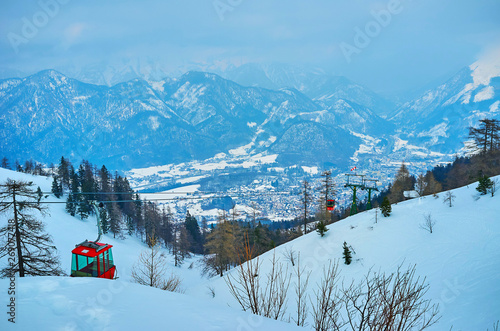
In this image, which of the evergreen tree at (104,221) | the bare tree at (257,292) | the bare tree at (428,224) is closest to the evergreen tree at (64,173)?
the evergreen tree at (104,221)

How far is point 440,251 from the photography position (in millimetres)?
13375

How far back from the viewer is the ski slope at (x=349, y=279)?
13.8 ft

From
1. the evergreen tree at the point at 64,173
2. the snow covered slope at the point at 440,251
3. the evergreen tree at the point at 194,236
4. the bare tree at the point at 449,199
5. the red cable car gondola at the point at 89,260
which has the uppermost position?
the evergreen tree at the point at 64,173

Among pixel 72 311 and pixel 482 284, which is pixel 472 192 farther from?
pixel 72 311

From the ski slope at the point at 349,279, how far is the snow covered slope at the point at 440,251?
0.12 ft

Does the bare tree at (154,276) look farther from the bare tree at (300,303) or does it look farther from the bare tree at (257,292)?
the bare tree at (257,292)

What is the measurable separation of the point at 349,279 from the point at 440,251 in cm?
472

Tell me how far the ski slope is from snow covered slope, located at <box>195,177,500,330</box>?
0.12 feet

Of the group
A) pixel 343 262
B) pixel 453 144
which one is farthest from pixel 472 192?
pixel 453 144

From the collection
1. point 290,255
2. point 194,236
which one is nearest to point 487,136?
point 290,255

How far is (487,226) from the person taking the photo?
13570mm

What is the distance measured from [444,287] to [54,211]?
39.2 meters

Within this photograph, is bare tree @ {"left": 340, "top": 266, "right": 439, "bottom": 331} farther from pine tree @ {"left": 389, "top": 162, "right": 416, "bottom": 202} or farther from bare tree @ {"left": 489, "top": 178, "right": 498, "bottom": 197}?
pine tree @ {"left": 389, "top": 162, "right": 416, "bottom": 202}

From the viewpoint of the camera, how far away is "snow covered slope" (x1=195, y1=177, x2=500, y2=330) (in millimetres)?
8914
